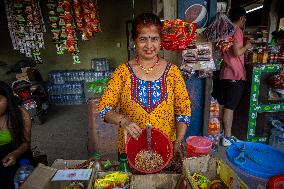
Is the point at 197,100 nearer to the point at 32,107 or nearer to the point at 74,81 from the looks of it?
the point at 32,107

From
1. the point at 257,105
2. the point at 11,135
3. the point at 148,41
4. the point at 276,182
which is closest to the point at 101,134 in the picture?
the point at 11,135

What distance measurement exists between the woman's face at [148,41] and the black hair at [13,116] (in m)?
1.40

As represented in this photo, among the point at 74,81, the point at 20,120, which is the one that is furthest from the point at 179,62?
the point at 74,81

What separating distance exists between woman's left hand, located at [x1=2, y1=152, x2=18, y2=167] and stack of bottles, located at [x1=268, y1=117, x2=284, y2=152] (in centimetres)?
377

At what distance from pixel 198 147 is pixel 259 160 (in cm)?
68

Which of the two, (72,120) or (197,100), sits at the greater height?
(197,100)

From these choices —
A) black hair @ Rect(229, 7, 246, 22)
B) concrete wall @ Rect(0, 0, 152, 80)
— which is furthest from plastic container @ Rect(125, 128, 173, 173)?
concrete wall @ Rect(0, 0, 152, 80)

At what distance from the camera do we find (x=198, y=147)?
1.92 meters

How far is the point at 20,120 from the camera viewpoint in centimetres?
241

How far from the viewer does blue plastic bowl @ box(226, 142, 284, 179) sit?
116 cm

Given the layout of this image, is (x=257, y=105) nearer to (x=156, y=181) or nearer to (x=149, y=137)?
(x=149, y=137)

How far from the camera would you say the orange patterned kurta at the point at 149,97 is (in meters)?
1.72

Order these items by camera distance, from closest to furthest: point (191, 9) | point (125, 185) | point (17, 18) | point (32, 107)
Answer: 1. point (125, 185)
2. point (191, 9)
3. point (32, 107)
4. point (17, 18)

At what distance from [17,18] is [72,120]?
304 centimetres
